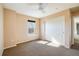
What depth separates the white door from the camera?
4.53 meters

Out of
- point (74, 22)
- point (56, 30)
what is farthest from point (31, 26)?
point (74, 22)

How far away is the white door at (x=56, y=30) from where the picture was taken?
4531mm

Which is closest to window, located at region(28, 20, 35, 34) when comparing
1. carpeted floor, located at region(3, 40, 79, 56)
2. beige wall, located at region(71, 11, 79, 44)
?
carpeted floor, located at region(3, 40, 79, 56)

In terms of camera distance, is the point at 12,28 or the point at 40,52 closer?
the point at 40,52

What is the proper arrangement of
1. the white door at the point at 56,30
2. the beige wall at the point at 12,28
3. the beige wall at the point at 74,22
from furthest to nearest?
1. the beige wall at the point at 74,22
2. the white door at the point at 56,30
3. the beige wall at the point at 12,28

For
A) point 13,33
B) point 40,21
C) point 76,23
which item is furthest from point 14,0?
point 40,21

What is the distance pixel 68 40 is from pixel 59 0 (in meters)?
3.65

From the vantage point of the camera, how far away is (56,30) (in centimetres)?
516

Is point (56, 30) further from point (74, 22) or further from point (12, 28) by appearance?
point (12, 28)

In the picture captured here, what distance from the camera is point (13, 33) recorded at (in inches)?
168

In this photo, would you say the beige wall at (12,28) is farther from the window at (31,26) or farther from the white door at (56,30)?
the white door at (56,30)

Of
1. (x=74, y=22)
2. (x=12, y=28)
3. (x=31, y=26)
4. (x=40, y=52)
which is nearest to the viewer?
(x=40, y=52)

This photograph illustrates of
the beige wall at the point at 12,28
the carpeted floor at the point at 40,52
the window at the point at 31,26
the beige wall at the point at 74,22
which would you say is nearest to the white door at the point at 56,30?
the beige wall at the point at 74,22

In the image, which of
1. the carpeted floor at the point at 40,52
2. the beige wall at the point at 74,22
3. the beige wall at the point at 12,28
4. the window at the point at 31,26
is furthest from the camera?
the window at the point at 31,26
